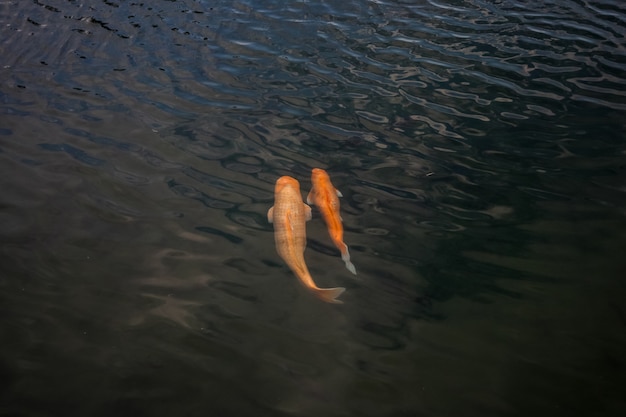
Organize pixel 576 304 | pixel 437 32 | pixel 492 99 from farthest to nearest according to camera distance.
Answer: pixel 437 32, pixel 492 99, pixel 576 304

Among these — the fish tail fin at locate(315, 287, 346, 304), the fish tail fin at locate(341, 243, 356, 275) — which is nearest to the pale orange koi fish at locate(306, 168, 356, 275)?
the fish tail fin at locate(341, 243, 356, 275)

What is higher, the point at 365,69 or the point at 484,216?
the point at 365,69

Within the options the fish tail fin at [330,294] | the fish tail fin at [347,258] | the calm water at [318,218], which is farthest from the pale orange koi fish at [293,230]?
the fish tail fin at [347,258]

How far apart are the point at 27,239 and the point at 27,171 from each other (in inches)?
51.5

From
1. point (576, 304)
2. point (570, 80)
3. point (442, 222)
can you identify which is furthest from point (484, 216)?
point (570, 80)

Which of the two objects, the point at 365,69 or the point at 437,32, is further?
the point at 437,32

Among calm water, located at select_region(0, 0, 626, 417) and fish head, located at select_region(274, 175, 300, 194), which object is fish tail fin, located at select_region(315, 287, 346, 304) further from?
fish head, located at select_region(274, 175, 300, 194)

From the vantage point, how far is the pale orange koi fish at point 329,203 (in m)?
5.23

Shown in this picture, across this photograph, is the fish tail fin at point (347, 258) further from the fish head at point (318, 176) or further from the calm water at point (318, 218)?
the fish head at point (318, 176)

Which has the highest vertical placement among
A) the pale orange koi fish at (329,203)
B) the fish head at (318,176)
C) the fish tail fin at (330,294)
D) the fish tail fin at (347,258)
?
the fish head at (318,176)

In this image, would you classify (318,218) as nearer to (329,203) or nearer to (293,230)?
(329,203)

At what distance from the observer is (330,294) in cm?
478

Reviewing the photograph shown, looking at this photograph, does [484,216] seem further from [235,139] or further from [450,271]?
[235,139]

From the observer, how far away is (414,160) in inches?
263
